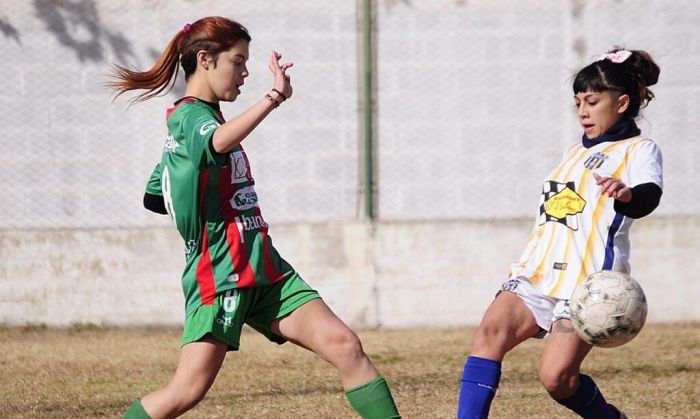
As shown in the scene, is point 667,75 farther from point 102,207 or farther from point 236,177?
point 236,177

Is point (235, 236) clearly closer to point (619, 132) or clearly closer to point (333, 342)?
point (333, 342)

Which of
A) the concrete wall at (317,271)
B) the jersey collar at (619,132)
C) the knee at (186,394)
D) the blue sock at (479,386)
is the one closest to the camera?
the knee at (186,394)

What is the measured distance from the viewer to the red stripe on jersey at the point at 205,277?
437 centimetres

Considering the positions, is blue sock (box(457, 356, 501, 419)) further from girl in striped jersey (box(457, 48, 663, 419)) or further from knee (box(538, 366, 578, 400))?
knee (box(538, 366, 578, 400))

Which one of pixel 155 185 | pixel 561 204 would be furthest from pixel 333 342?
pixel 561 204

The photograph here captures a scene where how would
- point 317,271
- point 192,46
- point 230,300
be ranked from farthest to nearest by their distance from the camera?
1. point 317,271
2. point 192,46
3. point 230,300

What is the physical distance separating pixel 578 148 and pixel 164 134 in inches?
181

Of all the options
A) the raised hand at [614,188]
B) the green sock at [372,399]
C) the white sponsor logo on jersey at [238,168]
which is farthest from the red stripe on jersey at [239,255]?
the raised hand at [614,188]

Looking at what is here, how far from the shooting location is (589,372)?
6.94m

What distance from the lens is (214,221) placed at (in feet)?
14.5

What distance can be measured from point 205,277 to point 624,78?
6.12 feet

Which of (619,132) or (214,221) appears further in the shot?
(619,132)

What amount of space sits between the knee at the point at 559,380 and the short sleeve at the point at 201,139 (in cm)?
151

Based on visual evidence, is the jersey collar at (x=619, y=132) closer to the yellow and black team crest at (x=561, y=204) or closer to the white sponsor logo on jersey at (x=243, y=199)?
→ the yellow and black team crest at (x=561, y=204)
